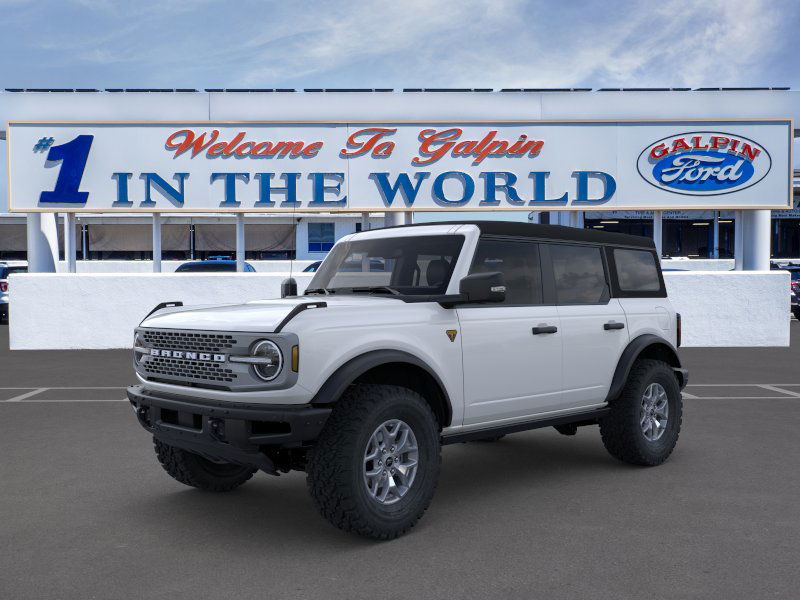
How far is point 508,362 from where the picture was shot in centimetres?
529

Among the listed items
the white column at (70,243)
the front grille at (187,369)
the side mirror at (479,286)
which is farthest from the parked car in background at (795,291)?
the front grille at (187,369)

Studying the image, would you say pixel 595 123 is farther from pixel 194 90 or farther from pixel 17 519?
pixel 17 519

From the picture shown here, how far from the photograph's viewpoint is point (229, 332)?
443 cm

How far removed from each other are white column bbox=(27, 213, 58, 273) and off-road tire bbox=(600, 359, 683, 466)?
1490 cm

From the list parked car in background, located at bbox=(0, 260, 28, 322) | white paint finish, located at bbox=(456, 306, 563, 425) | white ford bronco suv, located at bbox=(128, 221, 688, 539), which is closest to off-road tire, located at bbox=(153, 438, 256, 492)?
white ford bronco suv, located at bbox=(128, 221, 688, 539)

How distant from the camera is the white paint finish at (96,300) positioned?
633 inches

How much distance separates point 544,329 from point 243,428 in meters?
2.28

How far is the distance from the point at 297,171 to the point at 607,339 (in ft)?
36.9

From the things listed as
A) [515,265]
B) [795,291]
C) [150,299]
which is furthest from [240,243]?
[795,291]

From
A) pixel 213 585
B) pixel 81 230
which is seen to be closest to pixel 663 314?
pixel 213 585

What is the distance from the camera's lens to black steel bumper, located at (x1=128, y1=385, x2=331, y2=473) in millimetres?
4211

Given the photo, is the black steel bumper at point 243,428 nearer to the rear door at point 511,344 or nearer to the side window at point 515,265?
the rear door at point 511,344

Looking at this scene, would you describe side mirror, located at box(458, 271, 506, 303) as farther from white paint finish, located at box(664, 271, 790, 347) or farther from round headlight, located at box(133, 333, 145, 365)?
white paint finish, located at box(664, 271, 790, 347)

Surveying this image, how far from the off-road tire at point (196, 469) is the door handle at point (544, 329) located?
7.16 feet
